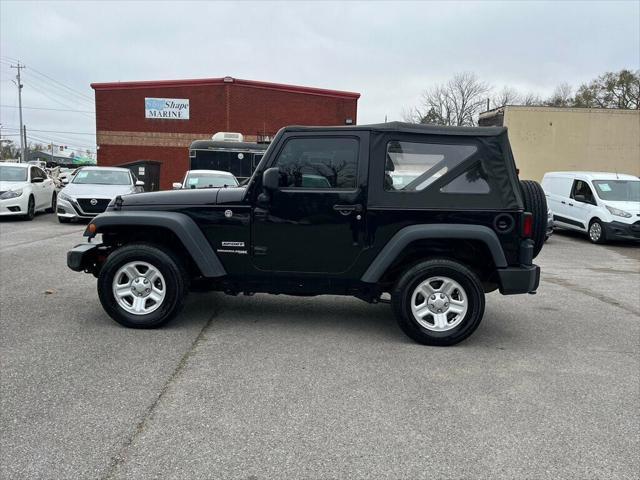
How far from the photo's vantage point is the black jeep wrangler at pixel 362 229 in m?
4.81

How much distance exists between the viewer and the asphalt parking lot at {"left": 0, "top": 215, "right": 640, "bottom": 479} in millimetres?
2887

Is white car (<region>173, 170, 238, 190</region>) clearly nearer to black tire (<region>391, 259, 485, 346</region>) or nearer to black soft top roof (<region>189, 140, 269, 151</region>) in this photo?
black soft top roof (<region>189, 140, 269, 151</region>)

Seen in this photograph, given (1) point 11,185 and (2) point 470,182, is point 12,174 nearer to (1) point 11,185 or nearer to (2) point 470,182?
(1) point 11,185

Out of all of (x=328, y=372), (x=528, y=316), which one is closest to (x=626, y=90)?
(x=528, y=316)

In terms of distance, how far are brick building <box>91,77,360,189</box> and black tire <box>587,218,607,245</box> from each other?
19.5m

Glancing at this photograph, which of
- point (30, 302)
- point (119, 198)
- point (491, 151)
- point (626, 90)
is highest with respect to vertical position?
point (626, 90)

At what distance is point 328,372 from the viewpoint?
4152 millimetres

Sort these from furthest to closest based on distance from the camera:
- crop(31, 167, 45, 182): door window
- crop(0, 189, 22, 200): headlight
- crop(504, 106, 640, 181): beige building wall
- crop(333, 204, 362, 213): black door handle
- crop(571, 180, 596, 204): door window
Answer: crop(504, 106, 640, 181): beige building wall → crop(31, 167, 45, 182): door window → crop(571, 180, 596, 204): door window → crop(0, 189, 22, 200): headlight → crop(333, 204, 362, 213): black door handle

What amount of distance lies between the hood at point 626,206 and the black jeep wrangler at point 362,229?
32.0 feet

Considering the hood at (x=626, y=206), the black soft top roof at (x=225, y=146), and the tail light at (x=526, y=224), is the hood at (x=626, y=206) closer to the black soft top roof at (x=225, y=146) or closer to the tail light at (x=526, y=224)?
the tail light at (x=526, y=224)

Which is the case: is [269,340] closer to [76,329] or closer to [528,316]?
[76,329]

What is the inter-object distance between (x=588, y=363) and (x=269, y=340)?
2.79 meters

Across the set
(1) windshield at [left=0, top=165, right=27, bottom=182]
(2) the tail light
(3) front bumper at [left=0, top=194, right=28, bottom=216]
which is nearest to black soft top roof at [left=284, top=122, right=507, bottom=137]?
(2) the tail light

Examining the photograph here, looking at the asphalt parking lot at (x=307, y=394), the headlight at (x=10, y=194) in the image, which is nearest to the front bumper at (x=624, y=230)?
the asphalt parking lot at (x=307, y=394)
